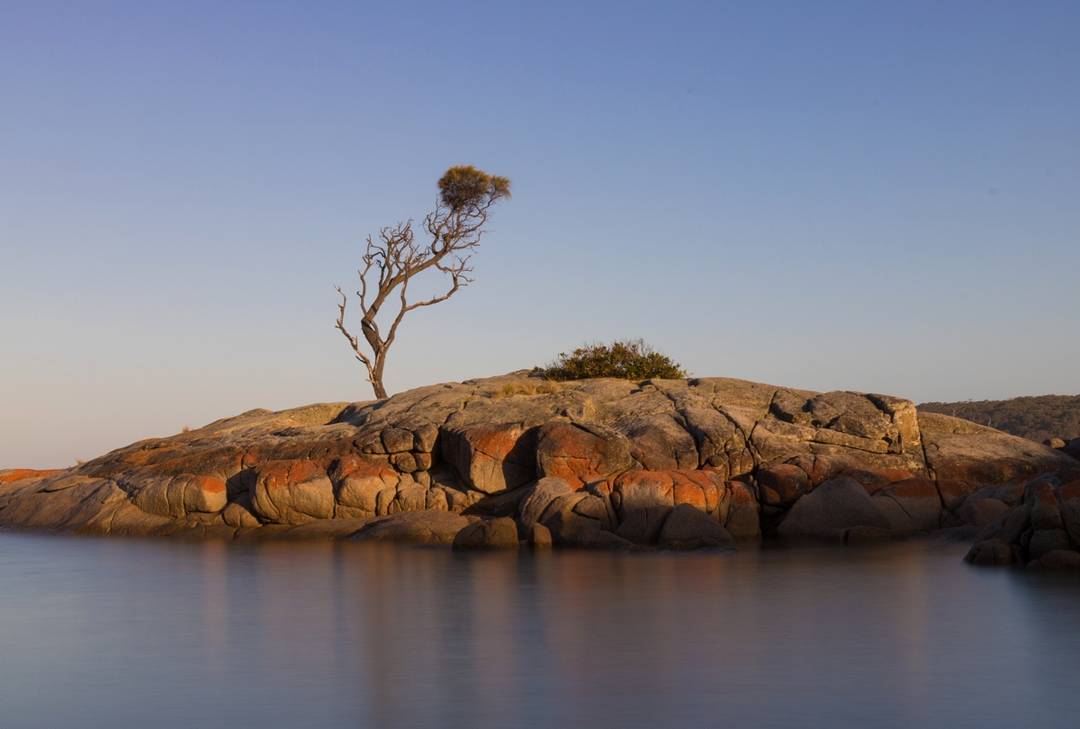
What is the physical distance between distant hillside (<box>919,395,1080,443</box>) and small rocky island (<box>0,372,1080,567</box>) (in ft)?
148

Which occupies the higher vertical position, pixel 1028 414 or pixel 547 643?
pixel 1028 414

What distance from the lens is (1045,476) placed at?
24.7 meters

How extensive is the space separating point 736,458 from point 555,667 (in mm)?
19176

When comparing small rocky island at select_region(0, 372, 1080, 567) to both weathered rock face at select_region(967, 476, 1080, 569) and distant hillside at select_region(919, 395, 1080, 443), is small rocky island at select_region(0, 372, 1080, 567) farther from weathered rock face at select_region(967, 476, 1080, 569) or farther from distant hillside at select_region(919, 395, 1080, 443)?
distant hillside at select_region(919, 395, 1080, 443)

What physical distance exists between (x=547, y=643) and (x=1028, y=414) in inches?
2961

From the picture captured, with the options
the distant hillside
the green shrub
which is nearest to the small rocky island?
the green shrub

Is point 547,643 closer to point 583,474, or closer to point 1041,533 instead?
point 1041,533

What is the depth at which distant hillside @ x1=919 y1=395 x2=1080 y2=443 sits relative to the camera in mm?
77125

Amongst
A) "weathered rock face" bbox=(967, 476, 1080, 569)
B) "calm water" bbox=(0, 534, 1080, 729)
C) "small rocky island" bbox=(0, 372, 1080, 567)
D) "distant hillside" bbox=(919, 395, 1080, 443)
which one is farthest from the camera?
"distant hillside" bbox=(919, 395, 1080, 443)

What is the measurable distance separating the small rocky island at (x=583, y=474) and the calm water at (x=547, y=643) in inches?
147

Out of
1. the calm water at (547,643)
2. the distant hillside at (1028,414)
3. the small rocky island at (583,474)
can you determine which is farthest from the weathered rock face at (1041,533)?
the distant hillside at (1028,414)

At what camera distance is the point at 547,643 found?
16.3m

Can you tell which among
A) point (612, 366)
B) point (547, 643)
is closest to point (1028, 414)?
point (612, 366)

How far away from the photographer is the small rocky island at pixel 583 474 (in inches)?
1181
